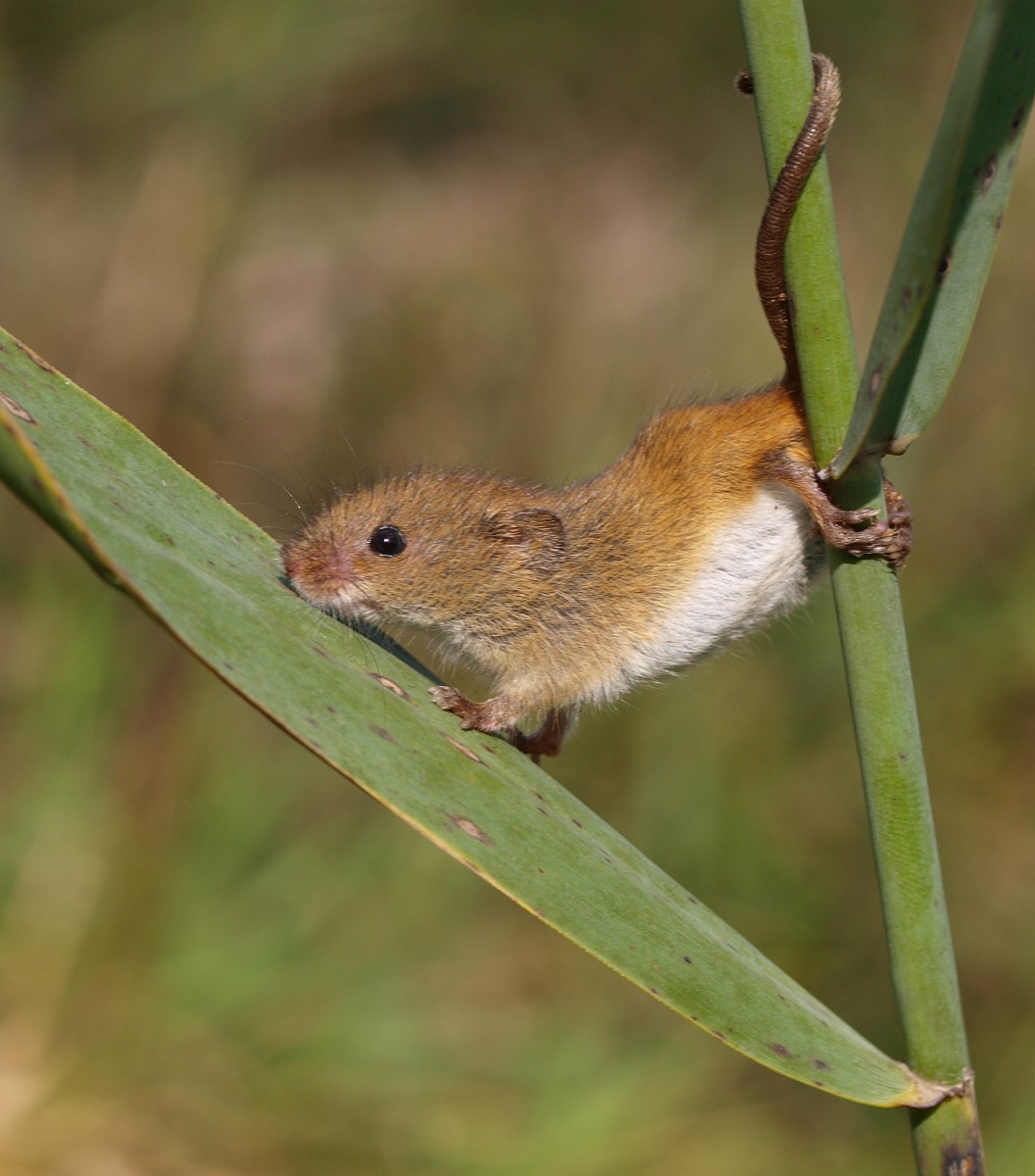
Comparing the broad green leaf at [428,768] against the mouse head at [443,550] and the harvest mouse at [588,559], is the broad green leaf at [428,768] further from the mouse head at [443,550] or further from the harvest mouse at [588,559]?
the mouse head at [443,550]

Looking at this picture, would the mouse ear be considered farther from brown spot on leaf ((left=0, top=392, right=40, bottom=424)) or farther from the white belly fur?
brown spot on leaf ((left=0, top=392, right=40, bottom=424))

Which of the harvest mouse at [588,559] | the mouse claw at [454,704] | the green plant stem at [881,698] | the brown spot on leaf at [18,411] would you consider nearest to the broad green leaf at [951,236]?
the green plant stem at [881,698]

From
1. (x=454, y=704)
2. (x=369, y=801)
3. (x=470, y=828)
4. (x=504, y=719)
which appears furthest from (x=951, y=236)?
(x=369, y=801)

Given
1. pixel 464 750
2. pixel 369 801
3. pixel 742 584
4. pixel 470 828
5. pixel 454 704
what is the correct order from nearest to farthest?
pixel 470 828 < pixel 464 750 < pixel 454 704 < pixel 742 584 < pixel 369 801

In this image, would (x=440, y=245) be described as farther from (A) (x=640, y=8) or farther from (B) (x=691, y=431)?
(B) (x=691, y=431)

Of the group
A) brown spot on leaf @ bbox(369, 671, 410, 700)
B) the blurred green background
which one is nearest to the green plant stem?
brown spot on leaf @ bbox(369, 671, 410, 700)

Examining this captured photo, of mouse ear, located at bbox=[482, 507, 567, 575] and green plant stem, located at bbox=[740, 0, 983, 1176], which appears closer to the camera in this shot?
green plant stem, located at bbox=[740, 0, 983, 1176]

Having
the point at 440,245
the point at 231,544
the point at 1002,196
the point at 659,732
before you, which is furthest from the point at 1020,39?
the point at 440,245

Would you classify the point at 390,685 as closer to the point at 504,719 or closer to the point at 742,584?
the point at 504,719
